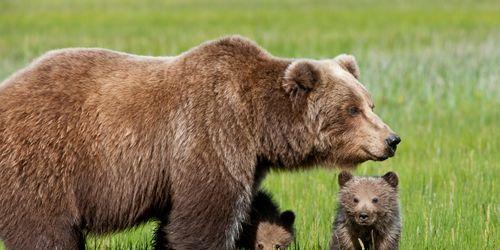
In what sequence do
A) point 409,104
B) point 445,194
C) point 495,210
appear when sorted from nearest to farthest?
point 495,210 < point 445,194 < point 409,104

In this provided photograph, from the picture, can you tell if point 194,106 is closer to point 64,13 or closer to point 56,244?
point 56,244

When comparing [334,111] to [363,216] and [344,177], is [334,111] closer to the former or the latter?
[344,177]

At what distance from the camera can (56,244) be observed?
6.25m

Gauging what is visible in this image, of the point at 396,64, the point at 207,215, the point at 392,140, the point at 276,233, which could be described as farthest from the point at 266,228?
the point at 396,64

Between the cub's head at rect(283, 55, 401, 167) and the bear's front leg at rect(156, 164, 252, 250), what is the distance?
0.68 meters

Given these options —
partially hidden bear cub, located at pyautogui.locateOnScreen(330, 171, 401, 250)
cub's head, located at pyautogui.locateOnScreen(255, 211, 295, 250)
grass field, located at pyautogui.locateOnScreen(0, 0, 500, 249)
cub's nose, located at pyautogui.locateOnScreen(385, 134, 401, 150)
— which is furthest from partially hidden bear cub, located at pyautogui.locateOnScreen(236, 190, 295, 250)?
cub's nose, located at pyautogui.locateOnScreen(385, 134, 401, 150)

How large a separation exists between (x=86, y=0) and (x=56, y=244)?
42684mm

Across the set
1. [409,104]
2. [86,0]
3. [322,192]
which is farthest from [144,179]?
[86,0]

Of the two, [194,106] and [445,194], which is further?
[445,194]

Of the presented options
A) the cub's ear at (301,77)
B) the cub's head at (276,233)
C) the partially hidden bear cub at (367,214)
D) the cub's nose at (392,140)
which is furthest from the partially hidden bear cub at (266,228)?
the cub's nose at (392,140)

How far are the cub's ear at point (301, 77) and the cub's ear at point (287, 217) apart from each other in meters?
1.22

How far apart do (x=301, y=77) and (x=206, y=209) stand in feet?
3.59

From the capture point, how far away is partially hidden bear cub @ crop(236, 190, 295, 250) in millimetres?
7496

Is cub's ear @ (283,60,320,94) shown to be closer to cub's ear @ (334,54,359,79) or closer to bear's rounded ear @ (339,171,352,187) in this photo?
cub's ear @ (334,54,359,79)
